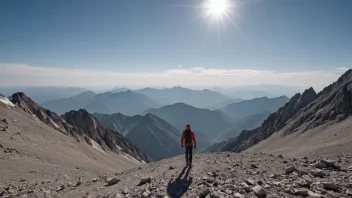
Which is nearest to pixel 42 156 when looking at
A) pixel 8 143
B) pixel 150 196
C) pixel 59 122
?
pixel 8 143

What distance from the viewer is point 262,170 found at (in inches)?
621

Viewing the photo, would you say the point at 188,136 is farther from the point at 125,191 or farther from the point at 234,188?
the point at 234,188

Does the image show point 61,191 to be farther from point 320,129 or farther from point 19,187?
point 320,129

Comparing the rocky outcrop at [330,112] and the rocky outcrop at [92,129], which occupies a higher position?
the rocky outcrop at [330,112]

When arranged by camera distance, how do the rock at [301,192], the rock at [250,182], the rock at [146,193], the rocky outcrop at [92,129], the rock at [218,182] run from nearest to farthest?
the rock at [301,192] → the rock at [146,193] → the rock at [250,182] → the rock at [218,182] → the rocky outcrop at [92,129]

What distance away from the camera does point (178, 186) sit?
13.7m

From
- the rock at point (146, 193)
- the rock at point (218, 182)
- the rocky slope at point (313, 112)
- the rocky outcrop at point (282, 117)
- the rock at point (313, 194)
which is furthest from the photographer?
the rocky outcrop at point (282, 117)

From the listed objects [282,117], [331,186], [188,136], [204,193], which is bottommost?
[282,117]

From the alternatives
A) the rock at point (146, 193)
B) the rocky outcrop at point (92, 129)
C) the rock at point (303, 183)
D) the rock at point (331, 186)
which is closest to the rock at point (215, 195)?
the rock at point (146, 193)

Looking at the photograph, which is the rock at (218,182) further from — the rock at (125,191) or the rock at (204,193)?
the rock at (125,191)

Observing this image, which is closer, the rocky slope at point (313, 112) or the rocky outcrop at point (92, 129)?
the rocky slope at point (313, 112)

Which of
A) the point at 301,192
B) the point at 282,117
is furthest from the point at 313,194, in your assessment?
the point at 282,117

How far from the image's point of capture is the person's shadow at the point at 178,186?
12.7 meters

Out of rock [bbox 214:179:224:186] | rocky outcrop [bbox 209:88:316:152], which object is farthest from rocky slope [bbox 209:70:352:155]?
rock [bbox 214:179:224:186]
